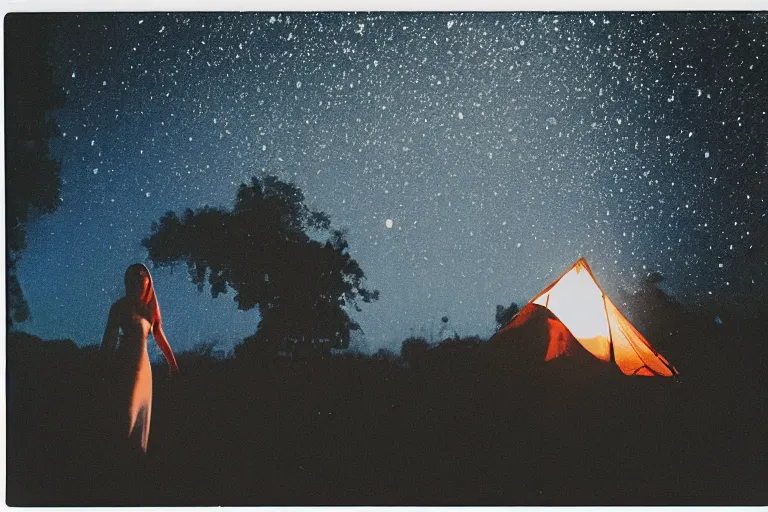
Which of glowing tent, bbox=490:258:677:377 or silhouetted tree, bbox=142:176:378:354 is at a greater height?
silhouetted tree, bbox=142:176:378:354

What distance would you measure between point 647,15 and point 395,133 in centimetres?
75

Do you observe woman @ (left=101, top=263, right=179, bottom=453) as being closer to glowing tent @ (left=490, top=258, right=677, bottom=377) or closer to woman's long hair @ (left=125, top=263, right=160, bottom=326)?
woman's long hair @ (left=125, top=263, right=160, bottom=326)

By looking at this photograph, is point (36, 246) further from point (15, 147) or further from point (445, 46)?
point (445, 46)

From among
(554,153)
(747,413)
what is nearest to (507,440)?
(747,413)

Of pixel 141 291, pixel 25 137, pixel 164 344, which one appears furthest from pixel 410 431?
pixel 25 137

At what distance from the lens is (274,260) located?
6.70ft

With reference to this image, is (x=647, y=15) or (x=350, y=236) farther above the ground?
(x=647, y=15)

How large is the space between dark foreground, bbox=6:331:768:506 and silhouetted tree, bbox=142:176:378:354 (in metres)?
0.11

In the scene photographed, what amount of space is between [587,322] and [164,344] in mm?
1139

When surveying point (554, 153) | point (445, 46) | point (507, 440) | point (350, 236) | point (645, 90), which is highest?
point (445, 46)

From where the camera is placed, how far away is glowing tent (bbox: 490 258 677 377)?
79.6 inches

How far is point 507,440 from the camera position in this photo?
2.02 metres

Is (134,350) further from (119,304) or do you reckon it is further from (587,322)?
(587,322)

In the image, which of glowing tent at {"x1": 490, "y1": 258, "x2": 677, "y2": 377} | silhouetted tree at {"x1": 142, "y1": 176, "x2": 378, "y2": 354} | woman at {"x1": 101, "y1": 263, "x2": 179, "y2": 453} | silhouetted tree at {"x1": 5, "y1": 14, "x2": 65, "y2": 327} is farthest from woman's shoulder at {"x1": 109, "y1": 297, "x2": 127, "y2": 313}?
glowing tent at {"x1": 490, "y1": 258, "x2": 677, "y2": 377}
